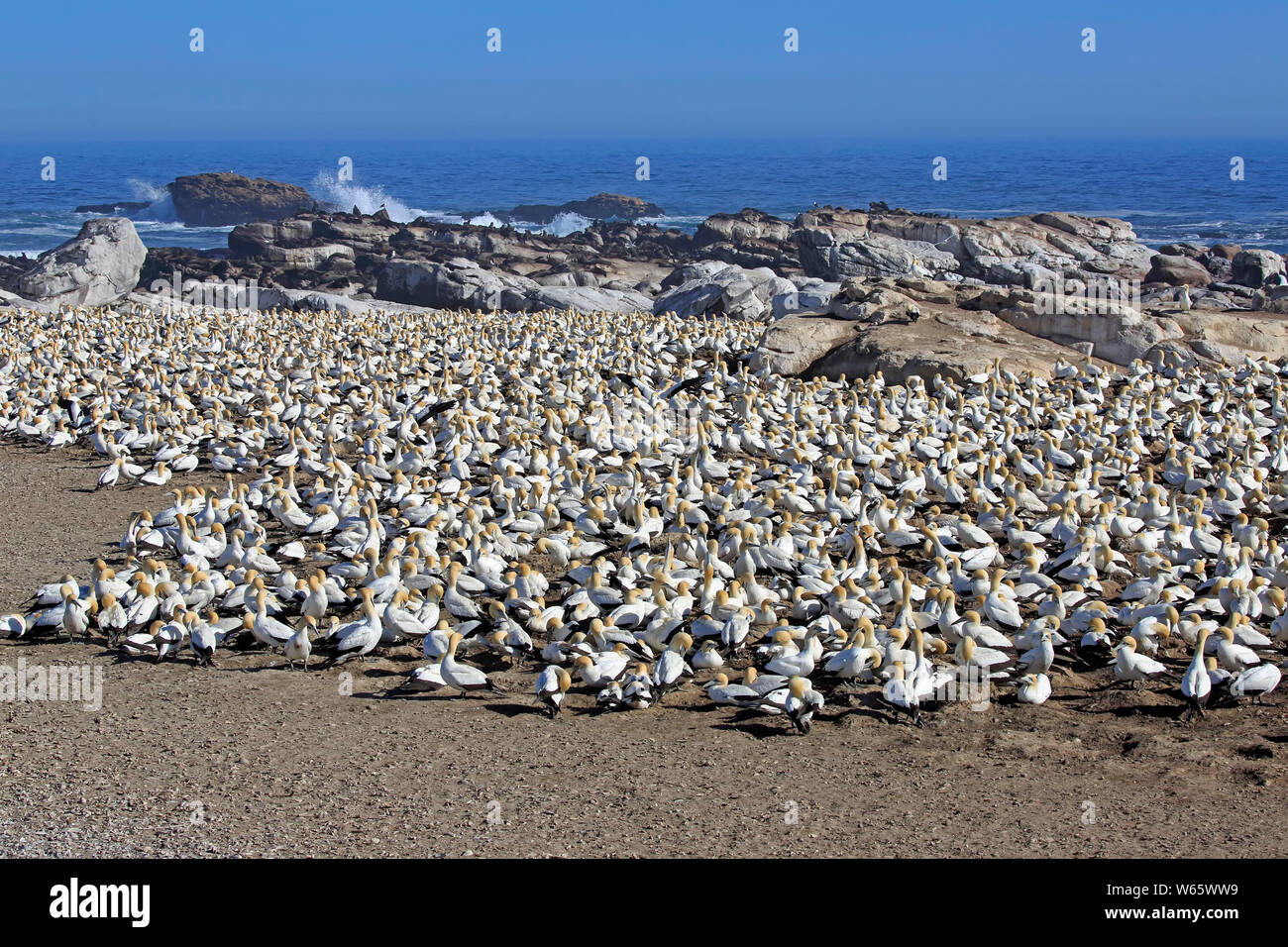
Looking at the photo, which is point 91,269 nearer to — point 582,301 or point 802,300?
point 582,301

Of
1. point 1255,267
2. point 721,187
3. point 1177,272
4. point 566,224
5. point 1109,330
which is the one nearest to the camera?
point 1109,330

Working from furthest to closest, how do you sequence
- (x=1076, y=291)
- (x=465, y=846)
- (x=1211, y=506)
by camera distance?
(x=1076, y=291), (x=1211, y=506), (x=465, y=846)

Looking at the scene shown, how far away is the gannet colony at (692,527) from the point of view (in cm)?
842

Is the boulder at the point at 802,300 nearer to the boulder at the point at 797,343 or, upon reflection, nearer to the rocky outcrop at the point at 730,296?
the rocky outcrop at the point at 730,296

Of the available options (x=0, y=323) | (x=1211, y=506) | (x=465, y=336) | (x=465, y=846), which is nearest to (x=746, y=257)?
(x=465, y=336)

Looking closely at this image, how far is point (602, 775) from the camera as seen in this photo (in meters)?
7.05

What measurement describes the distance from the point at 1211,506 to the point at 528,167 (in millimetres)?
143844

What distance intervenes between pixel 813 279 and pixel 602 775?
29.7m

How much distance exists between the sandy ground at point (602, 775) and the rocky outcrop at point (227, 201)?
71028 millimetres

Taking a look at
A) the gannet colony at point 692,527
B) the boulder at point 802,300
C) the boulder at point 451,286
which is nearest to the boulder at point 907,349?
the gannet colony at point 692,527

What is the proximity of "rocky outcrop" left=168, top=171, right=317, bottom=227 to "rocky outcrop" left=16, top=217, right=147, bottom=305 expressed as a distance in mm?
38385

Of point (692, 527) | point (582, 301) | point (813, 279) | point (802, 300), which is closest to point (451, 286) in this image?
point (582, 301)
